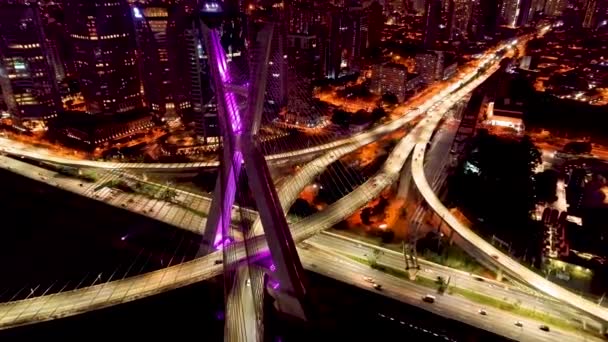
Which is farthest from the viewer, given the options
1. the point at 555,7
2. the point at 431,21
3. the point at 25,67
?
the point at 555,7

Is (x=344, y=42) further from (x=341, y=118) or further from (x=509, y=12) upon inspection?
(x=509, y=12)

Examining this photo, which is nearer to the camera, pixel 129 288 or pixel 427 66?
pixel 129 288

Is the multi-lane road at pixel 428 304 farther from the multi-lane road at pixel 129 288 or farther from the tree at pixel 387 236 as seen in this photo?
the tree at pixel 387 236

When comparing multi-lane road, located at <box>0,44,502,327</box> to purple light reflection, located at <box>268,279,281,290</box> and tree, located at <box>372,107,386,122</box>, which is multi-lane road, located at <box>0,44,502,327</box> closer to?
purple light reflection, located at <box>268,279,281,290</box>

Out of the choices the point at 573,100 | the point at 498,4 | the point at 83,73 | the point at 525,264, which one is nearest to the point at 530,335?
the point at 525,264

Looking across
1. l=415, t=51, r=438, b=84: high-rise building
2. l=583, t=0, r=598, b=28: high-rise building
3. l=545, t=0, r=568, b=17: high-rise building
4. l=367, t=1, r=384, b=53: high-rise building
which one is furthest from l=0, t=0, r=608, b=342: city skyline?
l=545, t=0, r=568, b=17: high-rise building

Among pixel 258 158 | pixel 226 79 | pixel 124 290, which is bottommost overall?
pixel 124 290

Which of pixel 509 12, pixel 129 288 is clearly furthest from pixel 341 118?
pixel 509 12
